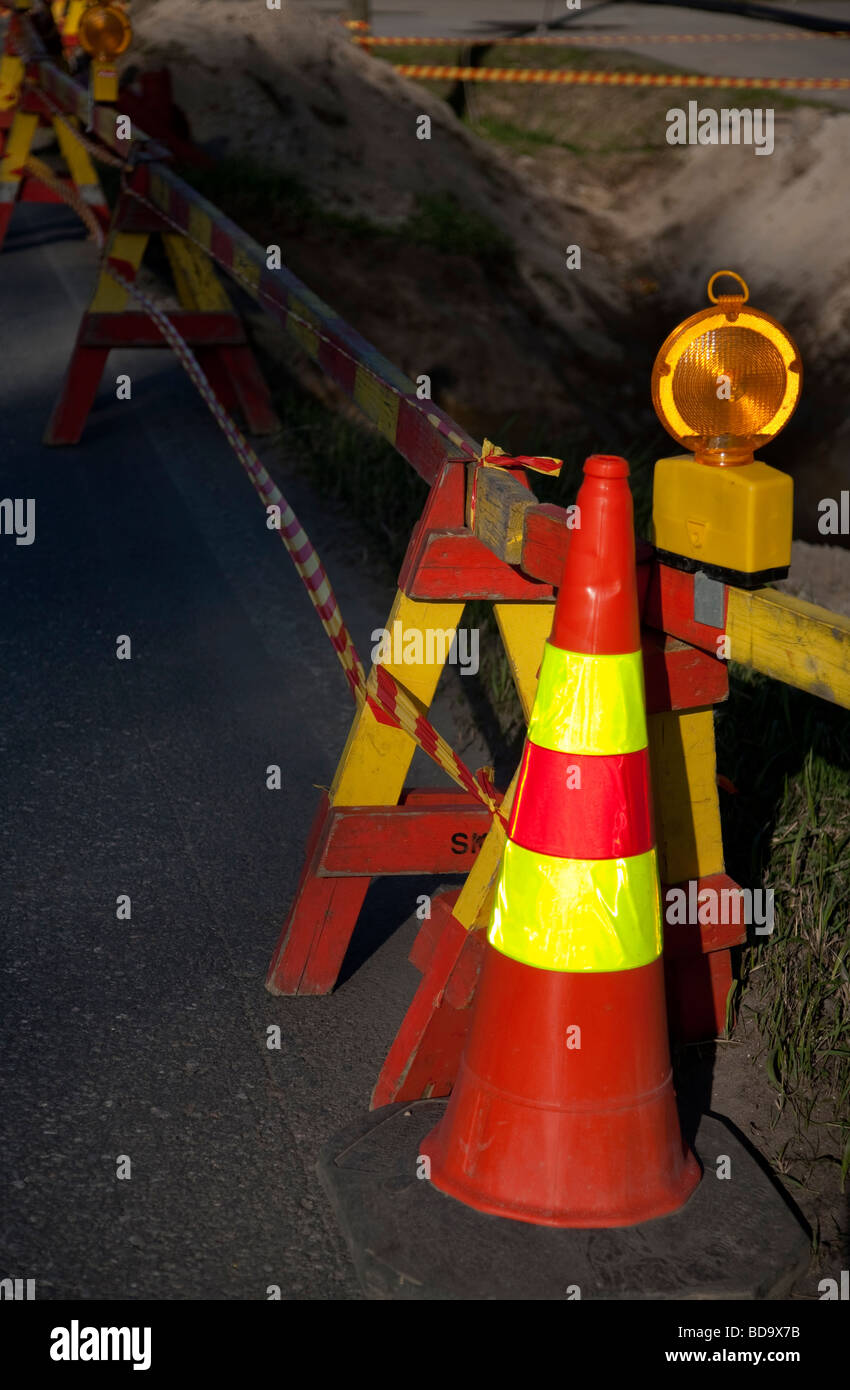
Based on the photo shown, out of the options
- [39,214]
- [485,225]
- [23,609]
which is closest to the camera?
[23,609]

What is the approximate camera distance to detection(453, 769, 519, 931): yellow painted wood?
2801mm

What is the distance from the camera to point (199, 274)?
6.93m

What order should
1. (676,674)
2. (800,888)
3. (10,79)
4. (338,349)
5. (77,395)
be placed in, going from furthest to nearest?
(10,79) → (77,395) → (338,349) → (800,888) → (676,674)

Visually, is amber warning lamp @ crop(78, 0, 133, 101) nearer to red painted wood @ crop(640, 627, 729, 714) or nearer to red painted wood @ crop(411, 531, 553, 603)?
red painted wood @ crop(411, 531, 553, 603)

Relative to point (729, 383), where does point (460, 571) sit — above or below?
below

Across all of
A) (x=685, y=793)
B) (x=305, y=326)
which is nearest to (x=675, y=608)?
(x=685, y=793)

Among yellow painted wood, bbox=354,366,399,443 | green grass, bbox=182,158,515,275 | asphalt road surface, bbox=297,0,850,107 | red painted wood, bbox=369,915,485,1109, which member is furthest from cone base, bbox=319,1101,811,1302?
asphalt road surface, bbox=297,0,850,107

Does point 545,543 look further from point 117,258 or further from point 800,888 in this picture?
point 117,258

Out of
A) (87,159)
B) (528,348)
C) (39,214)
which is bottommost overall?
(528,348)

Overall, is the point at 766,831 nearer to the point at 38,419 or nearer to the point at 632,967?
the point at 632,967

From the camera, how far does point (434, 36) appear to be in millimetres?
20703

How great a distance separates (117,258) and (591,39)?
53.2 feet

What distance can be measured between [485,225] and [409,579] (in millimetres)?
10899

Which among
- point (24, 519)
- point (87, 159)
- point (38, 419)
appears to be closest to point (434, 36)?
point (87, 159)
